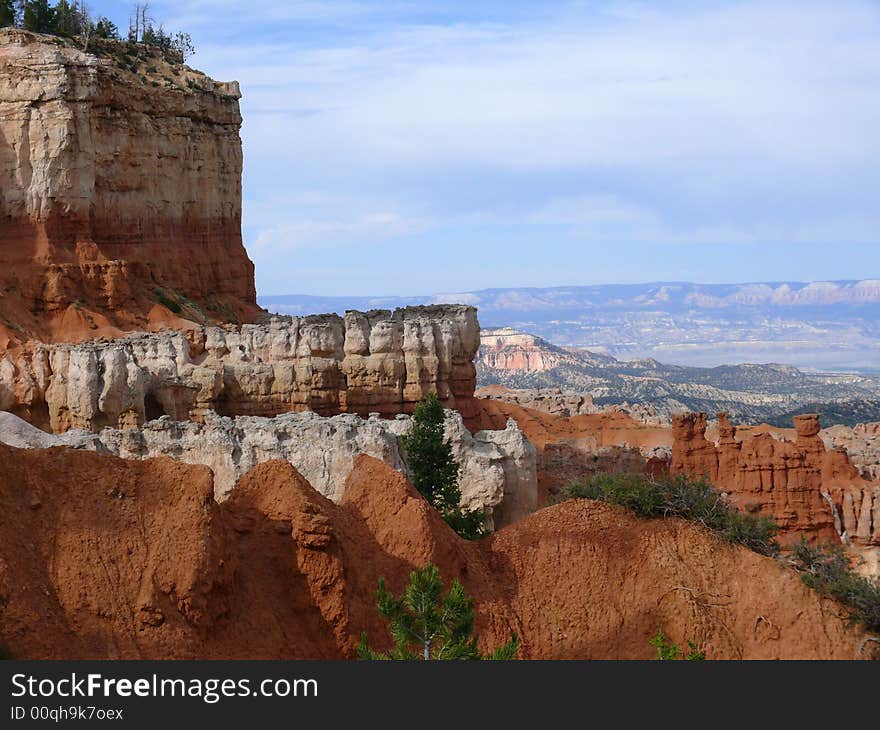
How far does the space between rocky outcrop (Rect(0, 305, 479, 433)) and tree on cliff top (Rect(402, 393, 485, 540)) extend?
7937 mm

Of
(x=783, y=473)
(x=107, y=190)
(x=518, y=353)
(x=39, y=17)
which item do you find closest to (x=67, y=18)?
(x=39, y=17)

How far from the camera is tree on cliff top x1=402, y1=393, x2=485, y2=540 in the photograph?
3212cm

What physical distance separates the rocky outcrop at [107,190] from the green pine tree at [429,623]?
92.4 ft

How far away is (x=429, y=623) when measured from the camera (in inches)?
745

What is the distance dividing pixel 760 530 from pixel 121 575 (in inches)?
456

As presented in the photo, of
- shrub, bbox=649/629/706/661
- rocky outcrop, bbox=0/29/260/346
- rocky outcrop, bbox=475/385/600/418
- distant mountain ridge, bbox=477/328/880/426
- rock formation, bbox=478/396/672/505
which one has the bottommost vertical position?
distant mountain ridge, bbox=477/328/880/426

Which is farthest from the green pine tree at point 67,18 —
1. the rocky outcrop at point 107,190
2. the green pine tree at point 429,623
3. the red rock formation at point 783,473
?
the green pine tree at point 429,623

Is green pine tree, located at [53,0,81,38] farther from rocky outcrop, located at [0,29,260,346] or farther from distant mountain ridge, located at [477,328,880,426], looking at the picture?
distant mountain ridge, located at [477,328,880,426]

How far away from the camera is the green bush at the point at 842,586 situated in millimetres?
23125

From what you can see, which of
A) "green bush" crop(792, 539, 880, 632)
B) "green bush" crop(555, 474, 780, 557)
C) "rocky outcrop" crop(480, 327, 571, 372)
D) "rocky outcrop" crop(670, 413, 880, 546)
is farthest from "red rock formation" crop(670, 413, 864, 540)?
"rocky outcrop" crop(480, 327, 571, 372)

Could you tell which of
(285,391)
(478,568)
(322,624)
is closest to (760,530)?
(478,568)

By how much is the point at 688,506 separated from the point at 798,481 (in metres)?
19.6

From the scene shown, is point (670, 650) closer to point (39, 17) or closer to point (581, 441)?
point (581, 441)

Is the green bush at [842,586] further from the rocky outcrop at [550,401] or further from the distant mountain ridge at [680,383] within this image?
the distant mountain ridge at [680,383]
